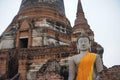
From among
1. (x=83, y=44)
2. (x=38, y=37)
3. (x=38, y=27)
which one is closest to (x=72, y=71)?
(x=83, y=44)

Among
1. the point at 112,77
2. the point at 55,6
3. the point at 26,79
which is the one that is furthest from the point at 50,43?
the point at 112,77

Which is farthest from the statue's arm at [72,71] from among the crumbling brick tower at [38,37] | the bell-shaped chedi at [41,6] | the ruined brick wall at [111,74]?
the bell-shaped chedi at [41,6]

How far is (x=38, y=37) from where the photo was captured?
14.9m

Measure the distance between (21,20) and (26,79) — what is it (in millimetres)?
5032

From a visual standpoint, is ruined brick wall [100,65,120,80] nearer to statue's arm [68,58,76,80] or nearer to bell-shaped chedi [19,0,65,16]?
statue's arm [68,58,76,80]

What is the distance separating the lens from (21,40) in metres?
15.7

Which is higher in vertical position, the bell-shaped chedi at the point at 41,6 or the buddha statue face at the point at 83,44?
the bell-shaped chedi at the point at 41,6

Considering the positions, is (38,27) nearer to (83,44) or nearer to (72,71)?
(83,44)

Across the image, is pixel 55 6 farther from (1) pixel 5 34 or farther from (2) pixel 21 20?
(1) pixel 5 34

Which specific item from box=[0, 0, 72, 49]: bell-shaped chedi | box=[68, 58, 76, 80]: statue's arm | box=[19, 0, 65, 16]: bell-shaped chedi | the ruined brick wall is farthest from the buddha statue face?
box=[19, 0, 65, 16]: bell-shaped chedi

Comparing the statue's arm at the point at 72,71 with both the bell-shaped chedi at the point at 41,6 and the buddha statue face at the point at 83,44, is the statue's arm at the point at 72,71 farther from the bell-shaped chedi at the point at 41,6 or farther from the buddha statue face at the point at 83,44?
the bell-shaped chedi at the point at 41,6

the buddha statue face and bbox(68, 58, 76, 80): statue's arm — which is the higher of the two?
the buddha statue face

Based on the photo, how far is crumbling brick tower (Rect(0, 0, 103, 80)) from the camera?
44.0ft

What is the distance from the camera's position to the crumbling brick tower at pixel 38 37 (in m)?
13.4
